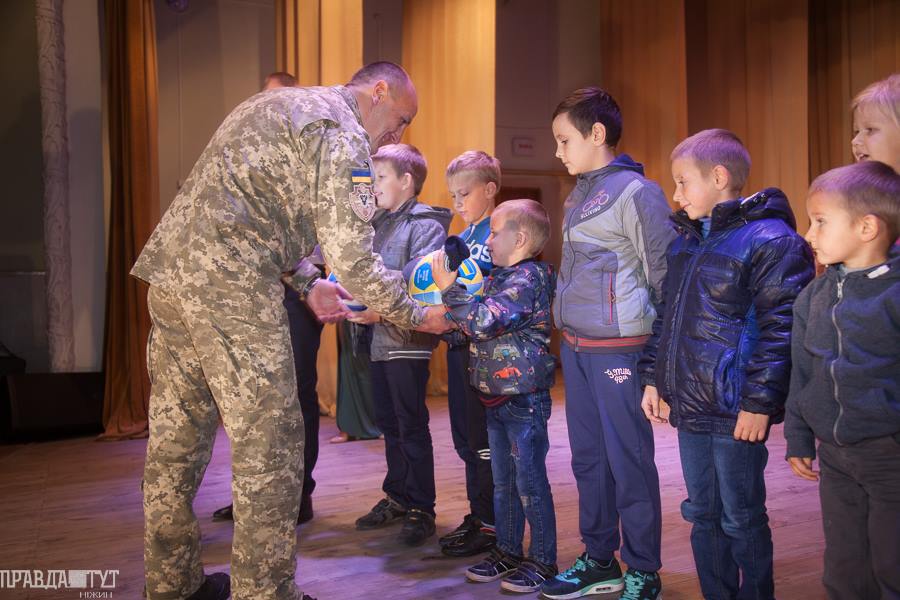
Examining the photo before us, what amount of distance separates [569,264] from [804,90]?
20.9 ft

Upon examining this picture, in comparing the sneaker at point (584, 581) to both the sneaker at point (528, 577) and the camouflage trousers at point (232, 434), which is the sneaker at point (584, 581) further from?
the camouflage trousers at point (232, 434)

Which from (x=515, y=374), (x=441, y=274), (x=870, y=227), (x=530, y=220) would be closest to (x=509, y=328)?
(x=515, y=374)

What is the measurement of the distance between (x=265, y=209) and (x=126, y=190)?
3.72 m

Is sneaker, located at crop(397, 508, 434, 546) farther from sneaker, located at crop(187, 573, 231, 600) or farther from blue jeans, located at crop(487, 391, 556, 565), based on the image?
sneaker, located at crop(187, 573, 231, 600)

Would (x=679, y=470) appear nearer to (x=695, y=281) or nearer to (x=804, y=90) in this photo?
(x=695, y=281)

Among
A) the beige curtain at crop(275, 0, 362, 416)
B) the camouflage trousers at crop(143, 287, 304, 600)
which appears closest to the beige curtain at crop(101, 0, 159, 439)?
the beige curtain at crop(275, 0, 362, 416)

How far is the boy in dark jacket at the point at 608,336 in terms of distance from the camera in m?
2.30

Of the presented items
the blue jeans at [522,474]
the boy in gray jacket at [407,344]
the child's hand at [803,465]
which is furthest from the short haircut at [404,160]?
the child's hand at [803,465]

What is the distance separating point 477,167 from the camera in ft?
9.62

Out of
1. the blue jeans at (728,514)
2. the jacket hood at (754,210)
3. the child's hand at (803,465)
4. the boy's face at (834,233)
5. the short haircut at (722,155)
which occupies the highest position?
the short haircut at (722,155)

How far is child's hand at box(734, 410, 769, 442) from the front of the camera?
1938 millimetres

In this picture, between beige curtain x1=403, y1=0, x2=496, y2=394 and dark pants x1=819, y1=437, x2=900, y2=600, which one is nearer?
dark pants x1=819, y1=437, x2=900, y2=600

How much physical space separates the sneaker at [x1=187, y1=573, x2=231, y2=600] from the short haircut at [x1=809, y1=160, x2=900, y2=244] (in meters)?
1.89

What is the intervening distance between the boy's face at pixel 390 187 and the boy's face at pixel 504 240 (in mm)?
609
